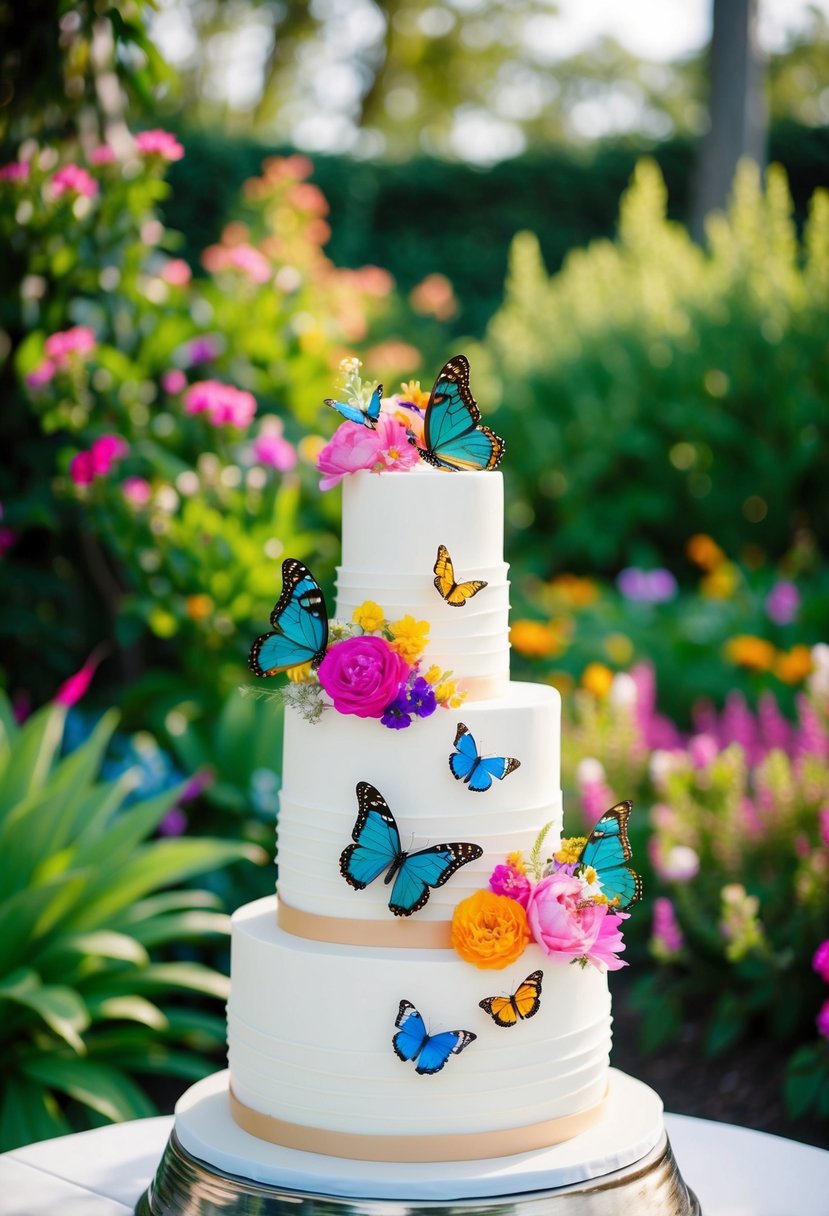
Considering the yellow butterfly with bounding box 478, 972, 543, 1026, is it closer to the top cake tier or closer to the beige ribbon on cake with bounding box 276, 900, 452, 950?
the beige ribbon on cake with bounding box 276, 900, 452, 950

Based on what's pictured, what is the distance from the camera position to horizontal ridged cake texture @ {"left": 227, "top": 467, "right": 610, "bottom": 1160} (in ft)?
6.55

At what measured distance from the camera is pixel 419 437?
2.18 m

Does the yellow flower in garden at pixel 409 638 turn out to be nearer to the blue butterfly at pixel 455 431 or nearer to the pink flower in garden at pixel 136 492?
the blue butterfly at pixel 455 431

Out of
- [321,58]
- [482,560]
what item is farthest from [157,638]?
[321,58]

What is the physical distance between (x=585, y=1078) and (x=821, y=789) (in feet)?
5.46

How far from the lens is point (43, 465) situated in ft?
15.1

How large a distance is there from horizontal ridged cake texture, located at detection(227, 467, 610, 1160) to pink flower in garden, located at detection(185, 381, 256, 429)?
2230mm

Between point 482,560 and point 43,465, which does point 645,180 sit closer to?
point 43,465

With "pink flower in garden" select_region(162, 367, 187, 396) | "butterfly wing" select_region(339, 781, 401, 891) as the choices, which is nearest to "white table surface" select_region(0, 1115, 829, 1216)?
"butterfly wing" select_region(339, 781, 401, 891)

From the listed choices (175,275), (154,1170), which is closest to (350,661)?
(154,1170)

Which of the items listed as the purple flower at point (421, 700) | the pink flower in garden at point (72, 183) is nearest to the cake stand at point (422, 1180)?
the purple flower at point (421, 700)

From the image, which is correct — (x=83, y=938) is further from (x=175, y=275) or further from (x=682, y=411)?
(x=682, y=411)

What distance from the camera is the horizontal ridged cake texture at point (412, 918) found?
1997mm

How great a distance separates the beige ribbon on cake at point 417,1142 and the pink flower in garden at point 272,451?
260 centimetres
